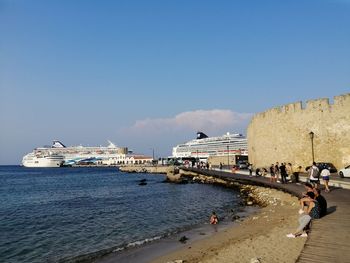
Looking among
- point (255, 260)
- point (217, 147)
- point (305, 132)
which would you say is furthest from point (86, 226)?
point (217, 147)

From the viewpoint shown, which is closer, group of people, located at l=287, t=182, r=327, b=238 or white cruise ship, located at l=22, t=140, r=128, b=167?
group of people, located at l=287, t=182, r=327, b=238

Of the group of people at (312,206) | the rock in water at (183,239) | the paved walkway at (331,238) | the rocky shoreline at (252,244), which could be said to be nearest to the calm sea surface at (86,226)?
the rock in water at (183,239)

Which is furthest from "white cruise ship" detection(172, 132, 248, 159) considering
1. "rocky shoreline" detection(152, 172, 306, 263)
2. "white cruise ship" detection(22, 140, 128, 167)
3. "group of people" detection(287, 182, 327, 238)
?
"group of people" detection(287, 182, 327, 238)

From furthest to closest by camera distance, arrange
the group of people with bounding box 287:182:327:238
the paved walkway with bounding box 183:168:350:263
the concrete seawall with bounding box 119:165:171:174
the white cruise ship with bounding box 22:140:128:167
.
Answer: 1. the white cruise ship with bounding box 22:140:128:167
2. the concrete seawall with bounding box 119:165:171:174
3. the group of people with bounding box 287:182:327:238
4. the paved walkway with bounding box 183:168:350:263

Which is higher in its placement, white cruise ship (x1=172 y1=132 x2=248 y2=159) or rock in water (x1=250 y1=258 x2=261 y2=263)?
white cruise ship (x1=172 y1=132 x2=248 y2=159)

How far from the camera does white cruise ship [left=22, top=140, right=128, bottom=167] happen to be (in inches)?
5428

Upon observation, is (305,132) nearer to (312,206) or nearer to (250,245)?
(312,206)

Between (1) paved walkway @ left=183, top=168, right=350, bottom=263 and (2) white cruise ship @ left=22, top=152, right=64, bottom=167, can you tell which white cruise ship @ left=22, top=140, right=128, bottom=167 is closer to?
(2) white cruise ship @ left=22, top=152, right=64, bottom=167

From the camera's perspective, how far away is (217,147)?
98.8 metres

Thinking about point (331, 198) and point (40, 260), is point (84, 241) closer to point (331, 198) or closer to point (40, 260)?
point (40, 260)

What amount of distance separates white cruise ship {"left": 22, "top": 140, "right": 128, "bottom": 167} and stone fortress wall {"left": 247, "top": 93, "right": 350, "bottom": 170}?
359 ft

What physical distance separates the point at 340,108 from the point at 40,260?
70.6ft

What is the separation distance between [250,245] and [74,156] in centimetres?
13708

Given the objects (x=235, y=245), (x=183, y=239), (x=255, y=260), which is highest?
(x=255, y=260)
